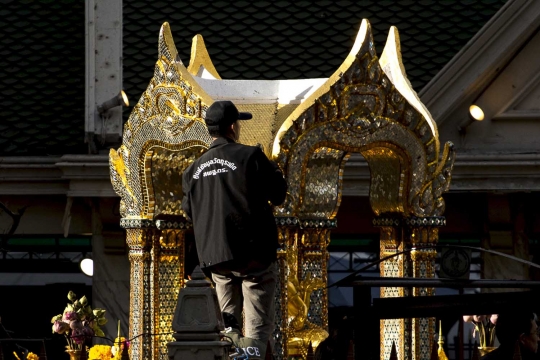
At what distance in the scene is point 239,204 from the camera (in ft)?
35.8

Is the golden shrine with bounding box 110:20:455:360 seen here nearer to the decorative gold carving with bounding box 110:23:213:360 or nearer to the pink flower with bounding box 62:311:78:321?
the decorative gold carving with bounding box 110:23:213:360

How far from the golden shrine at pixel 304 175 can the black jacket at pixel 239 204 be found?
4.07 ft

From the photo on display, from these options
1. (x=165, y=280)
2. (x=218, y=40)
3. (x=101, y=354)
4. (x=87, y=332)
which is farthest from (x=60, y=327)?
(x=218, y=40)

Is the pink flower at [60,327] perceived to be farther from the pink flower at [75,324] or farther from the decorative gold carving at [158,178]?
the decorative gold carving at [158,178]

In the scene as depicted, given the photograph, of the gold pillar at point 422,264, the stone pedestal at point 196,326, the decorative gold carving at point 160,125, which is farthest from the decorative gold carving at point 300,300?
the stone pedestal at point 196,326

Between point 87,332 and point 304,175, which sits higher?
point 304,175

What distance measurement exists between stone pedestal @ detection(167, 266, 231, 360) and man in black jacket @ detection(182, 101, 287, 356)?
1.29m

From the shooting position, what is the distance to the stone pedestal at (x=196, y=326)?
955 centimetres

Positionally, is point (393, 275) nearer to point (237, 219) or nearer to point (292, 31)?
point (237, 219)

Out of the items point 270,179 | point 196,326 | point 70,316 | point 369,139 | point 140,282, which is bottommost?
point 196,326

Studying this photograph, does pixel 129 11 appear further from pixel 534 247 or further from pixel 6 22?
pixel 534 247

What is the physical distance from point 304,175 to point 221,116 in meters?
1.65

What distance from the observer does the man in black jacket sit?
35.8 ft

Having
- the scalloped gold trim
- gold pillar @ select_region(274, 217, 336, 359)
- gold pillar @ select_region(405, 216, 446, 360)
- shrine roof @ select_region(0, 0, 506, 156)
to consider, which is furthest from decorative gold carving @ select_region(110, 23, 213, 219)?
shrine roof @ select_region(0, 0, 506, 156)
